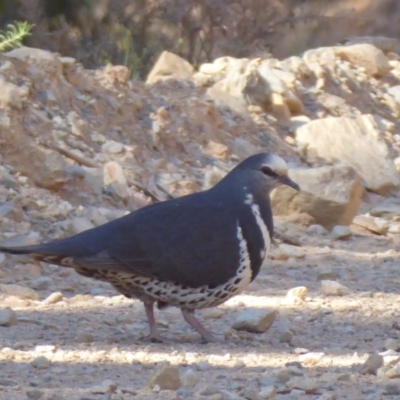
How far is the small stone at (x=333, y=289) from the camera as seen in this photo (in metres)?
6.48

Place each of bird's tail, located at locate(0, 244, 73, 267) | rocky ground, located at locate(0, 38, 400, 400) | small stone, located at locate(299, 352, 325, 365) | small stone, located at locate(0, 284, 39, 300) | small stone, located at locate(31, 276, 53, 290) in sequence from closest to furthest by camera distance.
Result: 1. rocky ground, located at locate(0, 38, 400, 400)
2. small stone, located at locate(299, 352, 325, 365)
3. bird's tail, located at locate(0, 244, 73, 267)
4. small stone, located at locate(0, 284, 39, 300)
5. small stone, located at locate(31, 276, 53, 290)

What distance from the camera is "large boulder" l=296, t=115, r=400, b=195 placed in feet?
34.3

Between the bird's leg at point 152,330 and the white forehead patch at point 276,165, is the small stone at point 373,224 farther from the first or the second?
the bird's leg at point 152,330

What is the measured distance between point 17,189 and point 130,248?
8.84 ft

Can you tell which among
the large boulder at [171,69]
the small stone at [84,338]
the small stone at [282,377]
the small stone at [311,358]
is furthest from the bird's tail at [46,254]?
the large boulder at [171,69]

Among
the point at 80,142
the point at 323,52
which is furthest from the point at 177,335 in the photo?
the point at 323,52

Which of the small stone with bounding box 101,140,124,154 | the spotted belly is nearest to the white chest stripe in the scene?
the spotted belly

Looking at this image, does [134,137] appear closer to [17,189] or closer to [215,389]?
[17,189]

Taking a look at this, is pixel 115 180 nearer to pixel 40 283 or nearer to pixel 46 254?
pixel 40 283

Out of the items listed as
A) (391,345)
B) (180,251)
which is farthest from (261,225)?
(391,345)

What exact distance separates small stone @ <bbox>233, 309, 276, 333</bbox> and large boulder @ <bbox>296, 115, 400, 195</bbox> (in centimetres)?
509

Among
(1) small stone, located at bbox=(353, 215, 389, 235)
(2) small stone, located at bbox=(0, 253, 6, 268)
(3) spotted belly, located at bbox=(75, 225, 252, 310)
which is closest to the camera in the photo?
(3) spotted belly, located at bbox=(75, 225, 252, 310)

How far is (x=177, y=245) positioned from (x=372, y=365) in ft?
4.17

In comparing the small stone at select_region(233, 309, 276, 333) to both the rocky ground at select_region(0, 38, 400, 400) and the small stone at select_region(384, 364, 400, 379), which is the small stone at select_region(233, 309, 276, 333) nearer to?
the rocky ground at select_region(0, 38, 400, 400)
